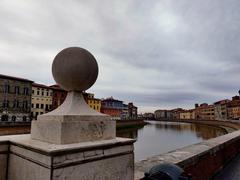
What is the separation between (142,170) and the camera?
345 centimetres

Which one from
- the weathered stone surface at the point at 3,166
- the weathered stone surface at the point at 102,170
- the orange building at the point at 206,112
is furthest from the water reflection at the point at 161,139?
the orange building at the point at 206,112

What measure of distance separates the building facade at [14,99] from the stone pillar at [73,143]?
36.1 metres

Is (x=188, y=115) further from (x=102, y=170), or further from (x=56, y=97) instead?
(x=102, y=170)

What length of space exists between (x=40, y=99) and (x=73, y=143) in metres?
45.5

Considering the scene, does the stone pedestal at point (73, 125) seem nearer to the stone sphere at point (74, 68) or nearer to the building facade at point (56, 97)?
the stone sphere at point (74, 68)

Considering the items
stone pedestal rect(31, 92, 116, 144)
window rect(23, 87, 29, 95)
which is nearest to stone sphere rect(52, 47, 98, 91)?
stone pedestal rect(31, 92, 116, 144)

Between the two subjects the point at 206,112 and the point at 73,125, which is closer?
the point at 73,125

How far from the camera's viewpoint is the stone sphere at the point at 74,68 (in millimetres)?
2465

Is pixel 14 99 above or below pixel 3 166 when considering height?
above

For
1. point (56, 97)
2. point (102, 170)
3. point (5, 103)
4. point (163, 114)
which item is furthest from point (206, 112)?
point (102, 170)

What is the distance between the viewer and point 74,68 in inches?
96.7

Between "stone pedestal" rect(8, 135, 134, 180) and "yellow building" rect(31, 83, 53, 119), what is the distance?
142 feet

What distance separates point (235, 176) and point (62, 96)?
153 feet

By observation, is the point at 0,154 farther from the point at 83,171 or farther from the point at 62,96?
the point at 62,96
